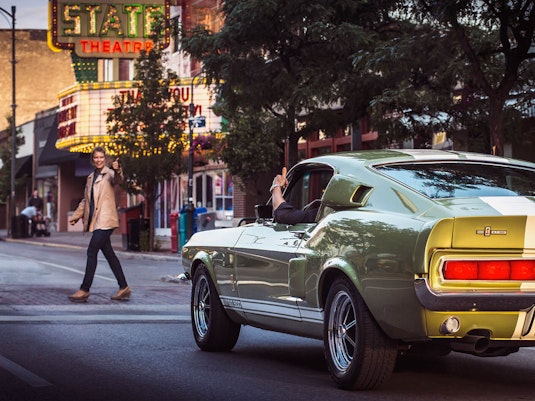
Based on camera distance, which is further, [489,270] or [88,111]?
[88,111]

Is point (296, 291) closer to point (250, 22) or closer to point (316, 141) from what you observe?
point (250, 22)

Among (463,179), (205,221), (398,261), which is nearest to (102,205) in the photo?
(463,179)

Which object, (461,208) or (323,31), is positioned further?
(323,31)

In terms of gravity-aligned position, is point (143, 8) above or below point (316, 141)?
above

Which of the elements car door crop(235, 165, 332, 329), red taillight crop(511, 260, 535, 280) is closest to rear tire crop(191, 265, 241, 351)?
car door crop(235, 165, 332, 329)

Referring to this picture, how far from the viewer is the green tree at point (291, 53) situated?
2270cm

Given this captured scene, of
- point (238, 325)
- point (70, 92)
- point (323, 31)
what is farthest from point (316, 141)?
point (238, 325)

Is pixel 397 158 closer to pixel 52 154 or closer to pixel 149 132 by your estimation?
pixel 149 132

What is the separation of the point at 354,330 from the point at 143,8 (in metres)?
40.1

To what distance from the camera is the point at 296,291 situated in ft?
28.3

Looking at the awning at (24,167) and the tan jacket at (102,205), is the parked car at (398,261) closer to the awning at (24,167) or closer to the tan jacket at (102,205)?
the tan jacket at (102,205)

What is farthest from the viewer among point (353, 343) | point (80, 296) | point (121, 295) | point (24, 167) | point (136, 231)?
point (24, 167)

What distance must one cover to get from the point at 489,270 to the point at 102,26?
41.2m

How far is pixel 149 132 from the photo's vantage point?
33.6 m
